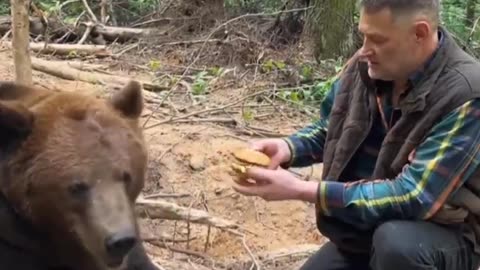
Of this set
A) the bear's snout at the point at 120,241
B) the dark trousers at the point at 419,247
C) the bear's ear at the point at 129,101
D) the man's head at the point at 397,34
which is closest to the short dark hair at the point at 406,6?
the man's head at the point at 397,34

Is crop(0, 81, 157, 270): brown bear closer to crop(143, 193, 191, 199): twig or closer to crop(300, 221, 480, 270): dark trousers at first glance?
crop(300, 221, 480, 270): dark trousers

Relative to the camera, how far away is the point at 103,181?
3596 millimetres

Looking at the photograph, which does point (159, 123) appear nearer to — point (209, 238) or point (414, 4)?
point (209, 238)

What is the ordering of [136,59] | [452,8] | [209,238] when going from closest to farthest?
[209,238] < [136,59] < [452,8]

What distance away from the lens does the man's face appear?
3.99 metres

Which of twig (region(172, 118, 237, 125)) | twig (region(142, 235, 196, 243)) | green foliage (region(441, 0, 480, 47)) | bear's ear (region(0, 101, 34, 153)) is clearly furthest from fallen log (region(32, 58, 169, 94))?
bear's ear (region(0, 101, 34, 153))

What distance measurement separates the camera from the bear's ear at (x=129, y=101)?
4.02m

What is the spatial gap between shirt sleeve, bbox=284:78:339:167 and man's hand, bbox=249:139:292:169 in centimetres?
6

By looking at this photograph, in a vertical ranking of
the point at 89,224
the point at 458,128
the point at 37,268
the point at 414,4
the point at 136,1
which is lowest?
the point at 136,1

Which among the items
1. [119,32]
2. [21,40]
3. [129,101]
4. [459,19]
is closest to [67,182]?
[129,101]

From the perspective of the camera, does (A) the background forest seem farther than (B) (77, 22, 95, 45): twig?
No

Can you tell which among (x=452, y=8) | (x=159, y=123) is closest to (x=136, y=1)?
(x=452, y=8)

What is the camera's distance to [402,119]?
163 inches

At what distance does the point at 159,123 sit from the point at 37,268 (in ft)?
13.5
